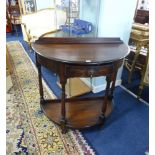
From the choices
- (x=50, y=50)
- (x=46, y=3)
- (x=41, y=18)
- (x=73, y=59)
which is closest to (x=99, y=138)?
(x=73, y=59)

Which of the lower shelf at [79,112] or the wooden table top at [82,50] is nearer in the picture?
the wooden table top at [82,50]

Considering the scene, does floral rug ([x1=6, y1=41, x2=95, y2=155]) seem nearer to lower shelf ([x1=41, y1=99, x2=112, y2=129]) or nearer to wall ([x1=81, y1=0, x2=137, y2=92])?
lower shelf ([x1=41, y1=99, x2=112, y2=129])

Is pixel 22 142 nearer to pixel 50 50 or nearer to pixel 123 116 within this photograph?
pixel 50 50

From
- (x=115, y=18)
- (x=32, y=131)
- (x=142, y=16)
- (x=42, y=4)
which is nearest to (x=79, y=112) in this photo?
(x=32, y=131)

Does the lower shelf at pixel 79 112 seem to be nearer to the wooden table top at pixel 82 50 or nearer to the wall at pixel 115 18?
the wall at pixel 115 18

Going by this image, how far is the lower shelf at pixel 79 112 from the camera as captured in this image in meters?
1.68

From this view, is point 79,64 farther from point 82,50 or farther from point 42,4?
point 42,4

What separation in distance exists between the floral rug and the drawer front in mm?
683

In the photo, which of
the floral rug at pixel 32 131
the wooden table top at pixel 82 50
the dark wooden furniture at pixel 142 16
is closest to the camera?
the wooden table top at pixel 82 50

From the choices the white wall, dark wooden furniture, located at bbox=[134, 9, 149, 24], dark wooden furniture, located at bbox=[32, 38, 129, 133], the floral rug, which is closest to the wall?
dark wooden furniture, located at bbox=[32, 38, 129, 133]

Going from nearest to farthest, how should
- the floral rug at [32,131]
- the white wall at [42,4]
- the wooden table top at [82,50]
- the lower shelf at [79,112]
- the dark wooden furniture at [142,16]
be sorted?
the wooden table top at [82,50] < the floral rug at [32,131] < the lower shelf at [79,112] < the dark wooden furniture at [142,16] < the white wall at [42,4]

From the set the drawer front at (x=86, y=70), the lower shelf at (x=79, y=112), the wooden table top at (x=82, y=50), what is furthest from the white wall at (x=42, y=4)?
the drawer front at (x=86, y=70)

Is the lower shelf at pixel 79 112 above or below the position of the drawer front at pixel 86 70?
below

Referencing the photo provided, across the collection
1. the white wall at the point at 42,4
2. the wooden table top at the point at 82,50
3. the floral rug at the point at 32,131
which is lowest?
the floral rug at the point at 32,131
